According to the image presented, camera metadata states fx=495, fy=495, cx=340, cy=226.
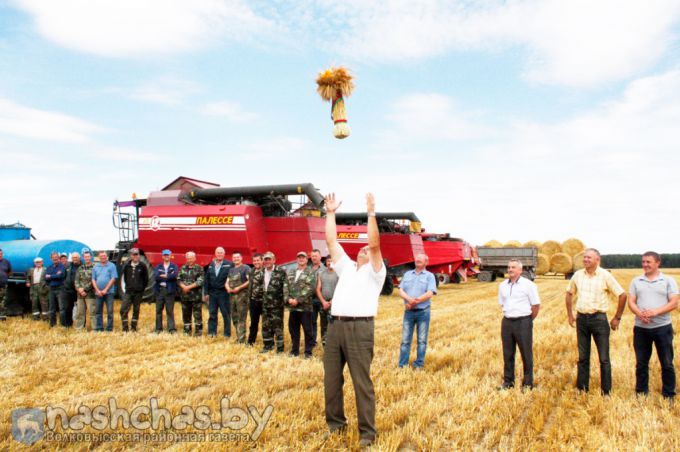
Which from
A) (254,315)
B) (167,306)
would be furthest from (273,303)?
(167,306)

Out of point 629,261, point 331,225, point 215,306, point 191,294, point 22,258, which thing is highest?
point 331,225

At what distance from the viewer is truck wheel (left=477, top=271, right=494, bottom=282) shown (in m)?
31.4

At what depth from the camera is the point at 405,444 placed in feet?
14.7

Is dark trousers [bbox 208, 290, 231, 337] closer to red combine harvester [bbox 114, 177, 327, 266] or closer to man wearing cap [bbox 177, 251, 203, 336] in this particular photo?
man wearing cap [bbox 177, 251, 203, 336]

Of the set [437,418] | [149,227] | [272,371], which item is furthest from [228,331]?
[149,227]

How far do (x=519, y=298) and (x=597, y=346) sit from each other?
1079 mm

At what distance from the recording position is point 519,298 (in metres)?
6.59

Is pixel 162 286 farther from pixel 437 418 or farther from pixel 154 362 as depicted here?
pixel 437 418

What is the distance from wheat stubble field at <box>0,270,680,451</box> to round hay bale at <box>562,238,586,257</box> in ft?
97.6

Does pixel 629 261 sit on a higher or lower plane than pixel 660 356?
lower

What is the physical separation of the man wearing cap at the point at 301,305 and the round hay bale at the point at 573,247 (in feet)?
110

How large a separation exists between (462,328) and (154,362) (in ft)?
21.7

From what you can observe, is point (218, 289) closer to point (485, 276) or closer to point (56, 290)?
point (56, 290)

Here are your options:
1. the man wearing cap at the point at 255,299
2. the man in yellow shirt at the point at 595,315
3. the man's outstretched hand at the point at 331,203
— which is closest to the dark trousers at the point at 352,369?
the man's outstretched hand at the point at 331,203
